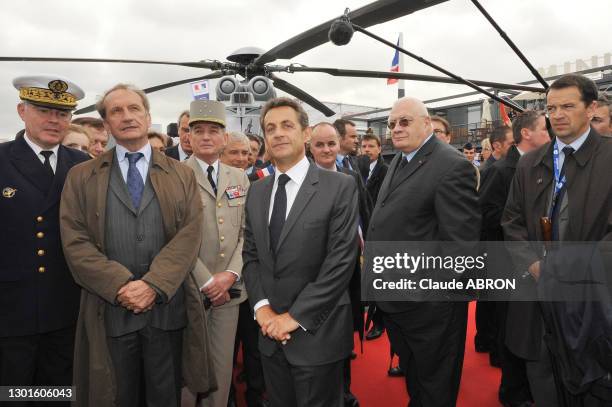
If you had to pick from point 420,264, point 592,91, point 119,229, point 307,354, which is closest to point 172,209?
point 119,229

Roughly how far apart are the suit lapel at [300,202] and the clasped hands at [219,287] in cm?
79

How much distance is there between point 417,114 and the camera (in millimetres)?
2559

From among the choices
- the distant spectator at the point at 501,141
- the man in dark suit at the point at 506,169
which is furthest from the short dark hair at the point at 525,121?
the distant spectator at the point at 501,141

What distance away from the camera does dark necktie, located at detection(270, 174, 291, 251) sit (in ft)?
6.43

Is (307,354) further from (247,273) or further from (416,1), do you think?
(416,1)

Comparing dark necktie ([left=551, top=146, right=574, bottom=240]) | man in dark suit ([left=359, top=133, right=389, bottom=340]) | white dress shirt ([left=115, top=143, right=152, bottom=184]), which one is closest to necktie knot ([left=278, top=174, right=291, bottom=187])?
white dress shirt ([left=115, top=143, right=152, bottom=184])

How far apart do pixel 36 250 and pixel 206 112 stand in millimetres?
1281

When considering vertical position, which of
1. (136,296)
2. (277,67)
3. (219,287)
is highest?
(277,67)

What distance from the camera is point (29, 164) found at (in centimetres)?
226

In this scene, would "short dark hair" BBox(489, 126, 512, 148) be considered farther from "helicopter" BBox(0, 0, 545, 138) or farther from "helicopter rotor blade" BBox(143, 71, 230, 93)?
"helicopter rotor blade" BBox(143, 71, 230, 93)

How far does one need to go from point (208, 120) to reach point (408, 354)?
1.95 metres

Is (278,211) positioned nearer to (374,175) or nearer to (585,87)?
(585,87)

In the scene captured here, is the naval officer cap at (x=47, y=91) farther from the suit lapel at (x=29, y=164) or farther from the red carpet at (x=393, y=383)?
the red carpet at (x=393, y=383)

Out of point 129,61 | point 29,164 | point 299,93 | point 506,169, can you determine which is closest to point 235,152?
point 29,164
